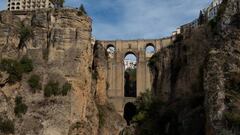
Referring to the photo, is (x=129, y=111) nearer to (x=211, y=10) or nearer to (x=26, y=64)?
(x=211, y=10)

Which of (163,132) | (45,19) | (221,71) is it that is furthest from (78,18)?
(221,71)

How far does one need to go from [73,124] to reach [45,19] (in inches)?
374

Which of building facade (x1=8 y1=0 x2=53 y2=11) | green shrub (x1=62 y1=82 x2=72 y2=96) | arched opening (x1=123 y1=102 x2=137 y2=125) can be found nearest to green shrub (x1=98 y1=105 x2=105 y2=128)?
green shrub (x1=62 y1=82 x2=72 y2=96)

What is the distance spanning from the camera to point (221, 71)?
98.4ft

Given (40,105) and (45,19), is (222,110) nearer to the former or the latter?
(40,105)

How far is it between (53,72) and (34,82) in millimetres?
1846

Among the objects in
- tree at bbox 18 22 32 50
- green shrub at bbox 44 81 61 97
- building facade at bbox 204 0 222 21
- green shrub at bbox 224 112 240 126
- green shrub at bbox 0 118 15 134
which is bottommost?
green shrub at bbox 0 118 15 134

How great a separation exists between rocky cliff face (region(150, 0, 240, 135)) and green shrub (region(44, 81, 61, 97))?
10287 mm

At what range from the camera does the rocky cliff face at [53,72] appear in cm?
3825

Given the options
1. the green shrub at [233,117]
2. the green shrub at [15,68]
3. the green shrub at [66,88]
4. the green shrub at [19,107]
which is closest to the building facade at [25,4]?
the green shrub at [15,68]

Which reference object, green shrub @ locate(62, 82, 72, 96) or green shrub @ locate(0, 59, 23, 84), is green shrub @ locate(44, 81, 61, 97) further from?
green shrub @ locate(0, 59, 23, 84)

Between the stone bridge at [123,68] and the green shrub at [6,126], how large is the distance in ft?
A: 72.3

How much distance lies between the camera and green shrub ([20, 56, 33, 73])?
132ft

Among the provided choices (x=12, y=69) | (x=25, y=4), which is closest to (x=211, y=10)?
(x=12, y=69)
